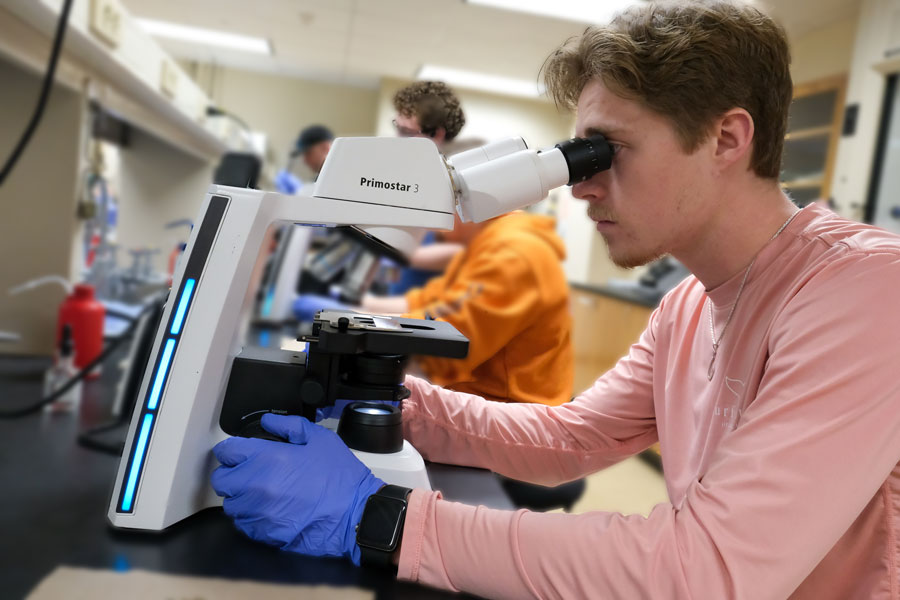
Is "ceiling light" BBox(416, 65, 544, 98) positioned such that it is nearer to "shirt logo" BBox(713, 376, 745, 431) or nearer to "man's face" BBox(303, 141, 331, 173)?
"man's face" BBox(303, 141, 331, 173)

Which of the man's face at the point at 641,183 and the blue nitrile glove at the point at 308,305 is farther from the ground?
the man's face at the point at 641,183

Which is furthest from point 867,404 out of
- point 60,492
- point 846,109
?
point 846,109

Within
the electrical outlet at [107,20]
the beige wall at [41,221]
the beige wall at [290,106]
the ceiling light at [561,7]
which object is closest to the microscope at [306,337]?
the electrical outlet at [107,20]

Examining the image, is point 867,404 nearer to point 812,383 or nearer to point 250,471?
point 812,383

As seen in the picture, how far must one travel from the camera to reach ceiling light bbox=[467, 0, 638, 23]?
4070 millimetres

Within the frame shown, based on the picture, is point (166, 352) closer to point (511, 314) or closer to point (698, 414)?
point (511, 314)

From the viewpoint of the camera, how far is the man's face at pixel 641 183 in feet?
2.60

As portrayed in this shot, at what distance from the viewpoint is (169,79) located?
2.68 meters

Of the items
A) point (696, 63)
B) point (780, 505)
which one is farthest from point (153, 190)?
point (780, 505)

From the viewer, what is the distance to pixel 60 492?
95 cm

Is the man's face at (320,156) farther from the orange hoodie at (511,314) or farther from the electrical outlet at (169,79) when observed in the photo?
the electrical outlet at (169,79)

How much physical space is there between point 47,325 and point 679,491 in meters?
2.07

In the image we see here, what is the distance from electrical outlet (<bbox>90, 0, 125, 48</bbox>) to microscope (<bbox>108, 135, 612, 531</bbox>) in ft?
4.81

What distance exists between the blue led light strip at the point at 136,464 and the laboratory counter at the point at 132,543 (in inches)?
1.4
